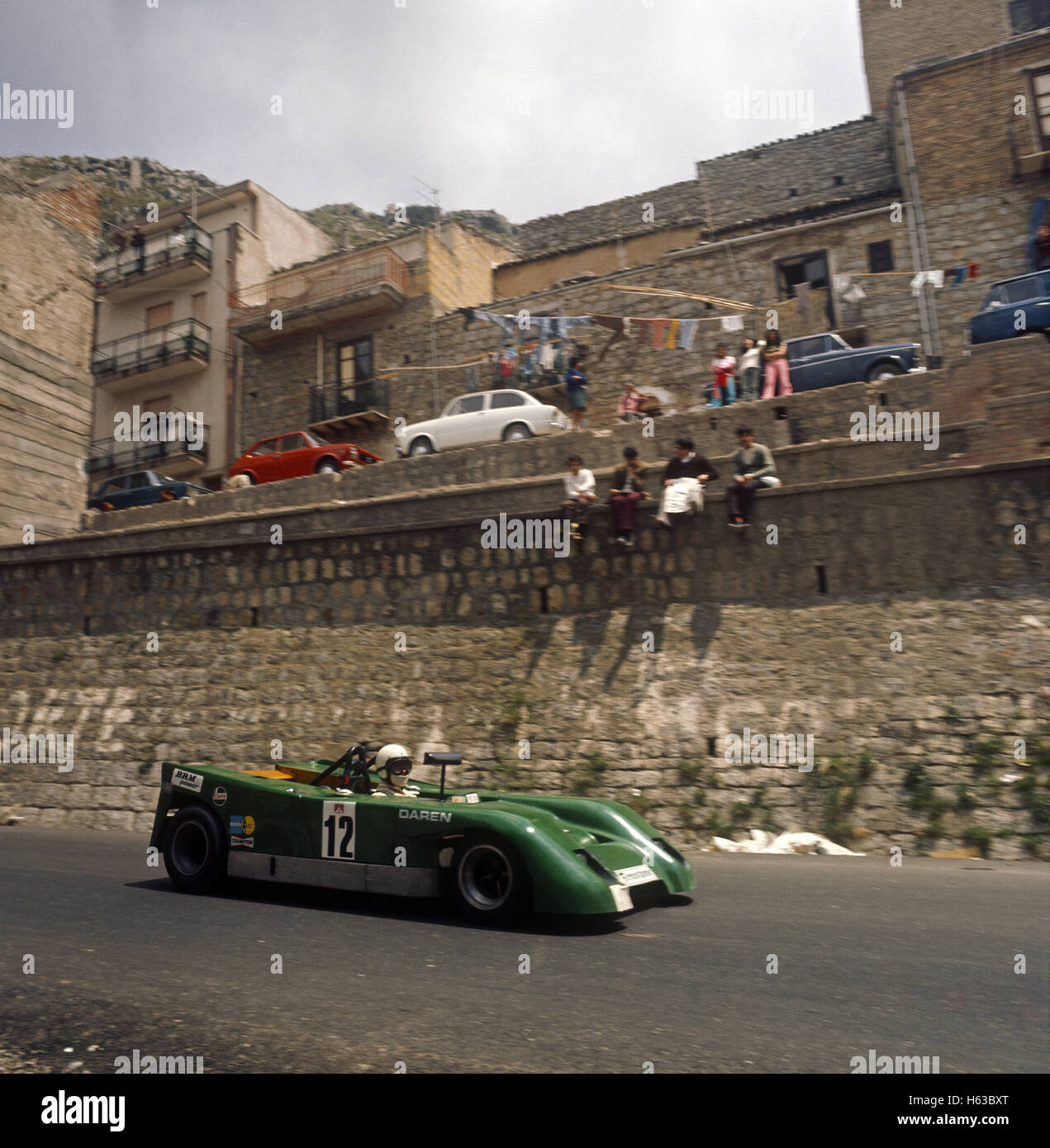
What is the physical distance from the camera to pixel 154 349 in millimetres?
31656

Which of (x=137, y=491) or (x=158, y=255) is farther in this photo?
(x=158, y=255)

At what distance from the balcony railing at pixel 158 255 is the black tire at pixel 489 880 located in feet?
100

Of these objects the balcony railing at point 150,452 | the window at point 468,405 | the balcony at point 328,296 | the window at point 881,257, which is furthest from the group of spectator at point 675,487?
the balcony railing at point 150,452

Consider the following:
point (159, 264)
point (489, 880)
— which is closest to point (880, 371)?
point (489, 880)

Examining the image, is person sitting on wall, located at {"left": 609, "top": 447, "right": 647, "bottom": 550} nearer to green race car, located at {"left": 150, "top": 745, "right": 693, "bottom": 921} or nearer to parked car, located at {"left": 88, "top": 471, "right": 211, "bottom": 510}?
green race car, located at {"left": 150, "top": 745, "right": 693, "bottom": 921}

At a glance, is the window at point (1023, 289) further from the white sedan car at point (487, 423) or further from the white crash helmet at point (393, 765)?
the white crash helmet at point (393, 765)

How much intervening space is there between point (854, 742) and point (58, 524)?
54.6 ft

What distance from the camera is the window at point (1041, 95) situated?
19969mm

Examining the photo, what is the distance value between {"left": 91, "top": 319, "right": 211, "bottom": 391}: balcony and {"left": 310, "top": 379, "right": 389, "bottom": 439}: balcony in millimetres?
5463

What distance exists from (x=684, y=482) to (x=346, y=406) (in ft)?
58.0

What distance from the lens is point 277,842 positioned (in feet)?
18.8

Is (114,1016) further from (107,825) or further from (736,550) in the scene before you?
(107,825)

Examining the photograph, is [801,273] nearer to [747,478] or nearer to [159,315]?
[747,478]
